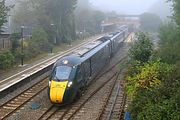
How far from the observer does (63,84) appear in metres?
22.7

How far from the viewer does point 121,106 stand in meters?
23.4

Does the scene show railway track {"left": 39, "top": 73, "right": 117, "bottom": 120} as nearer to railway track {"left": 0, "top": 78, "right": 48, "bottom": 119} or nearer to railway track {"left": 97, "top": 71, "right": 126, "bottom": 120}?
railway track {"left": 97, "top": 71, "right": 126, "bottom": 120}

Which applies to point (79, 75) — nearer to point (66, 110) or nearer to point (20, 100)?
point (66, 110)

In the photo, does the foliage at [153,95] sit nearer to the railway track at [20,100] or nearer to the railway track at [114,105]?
the railway track at [114,105]

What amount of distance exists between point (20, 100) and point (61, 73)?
389cm

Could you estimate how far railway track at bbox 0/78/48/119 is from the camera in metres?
22.2

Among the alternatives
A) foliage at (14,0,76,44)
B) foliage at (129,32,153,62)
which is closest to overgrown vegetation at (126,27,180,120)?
foliage at (129,32,153,62)

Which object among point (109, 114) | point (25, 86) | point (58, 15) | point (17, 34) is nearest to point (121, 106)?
point (109, 114)

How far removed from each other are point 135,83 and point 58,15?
49.9 m

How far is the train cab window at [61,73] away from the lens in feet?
76.2

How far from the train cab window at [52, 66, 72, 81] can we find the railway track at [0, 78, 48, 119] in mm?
2947

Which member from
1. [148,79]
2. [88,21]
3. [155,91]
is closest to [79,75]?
[148,79]

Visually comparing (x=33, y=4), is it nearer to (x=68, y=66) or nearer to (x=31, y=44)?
(x=31, y=44)

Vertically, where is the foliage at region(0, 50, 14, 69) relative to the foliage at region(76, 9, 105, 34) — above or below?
below
